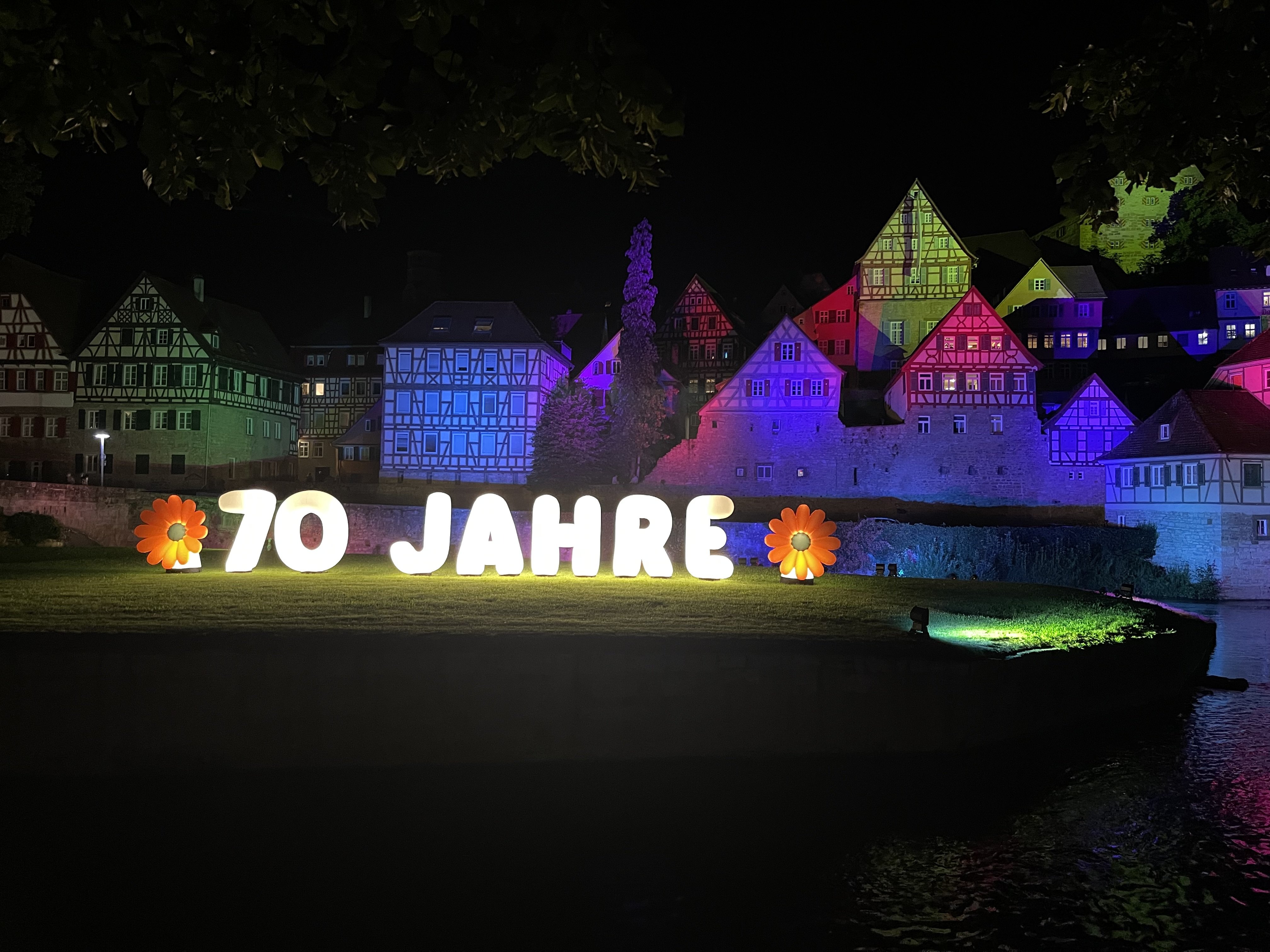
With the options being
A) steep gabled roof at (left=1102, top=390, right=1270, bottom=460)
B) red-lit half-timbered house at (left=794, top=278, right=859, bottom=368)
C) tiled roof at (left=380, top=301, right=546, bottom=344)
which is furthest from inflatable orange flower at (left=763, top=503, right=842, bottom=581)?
red-lit half-timbered house at (left=794, top=278, right=859, bottom=368)

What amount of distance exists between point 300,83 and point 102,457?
48758 millimetres

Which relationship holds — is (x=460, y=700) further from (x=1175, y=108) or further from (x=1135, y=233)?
(x=1135, y=233)

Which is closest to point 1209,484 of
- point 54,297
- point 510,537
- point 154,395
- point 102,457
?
point 510,537

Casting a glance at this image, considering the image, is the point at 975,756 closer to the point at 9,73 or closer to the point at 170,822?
the point at 170,822

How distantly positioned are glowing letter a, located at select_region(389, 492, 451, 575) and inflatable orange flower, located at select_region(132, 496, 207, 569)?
17.8 feet

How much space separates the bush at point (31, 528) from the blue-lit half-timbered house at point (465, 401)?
18.9 metres

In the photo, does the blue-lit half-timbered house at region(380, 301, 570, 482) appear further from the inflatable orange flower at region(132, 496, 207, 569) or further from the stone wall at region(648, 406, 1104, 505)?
the inflatable orange flower at region(132, 496, 207, 569)

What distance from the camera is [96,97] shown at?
4445mm

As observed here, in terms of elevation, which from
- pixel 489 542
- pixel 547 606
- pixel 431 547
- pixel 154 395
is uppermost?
pixel 154 395

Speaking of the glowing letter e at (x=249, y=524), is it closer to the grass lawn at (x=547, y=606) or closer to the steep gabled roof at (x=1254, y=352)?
the grass lawn at (x=547, y=606)

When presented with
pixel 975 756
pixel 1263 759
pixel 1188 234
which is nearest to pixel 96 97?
pixel 975 756

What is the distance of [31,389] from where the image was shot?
167 feet

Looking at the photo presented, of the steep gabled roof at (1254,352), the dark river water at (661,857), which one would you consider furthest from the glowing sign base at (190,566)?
the steep gabled roof at (1254,352)

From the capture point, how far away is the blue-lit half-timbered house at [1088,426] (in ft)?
153
